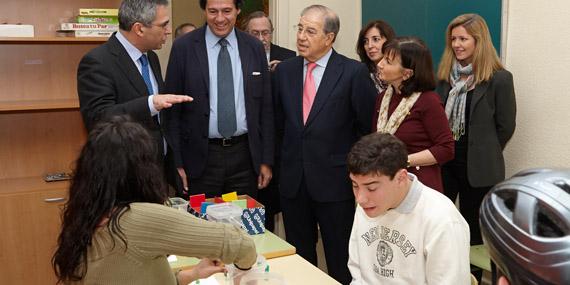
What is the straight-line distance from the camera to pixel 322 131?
302 centimetres

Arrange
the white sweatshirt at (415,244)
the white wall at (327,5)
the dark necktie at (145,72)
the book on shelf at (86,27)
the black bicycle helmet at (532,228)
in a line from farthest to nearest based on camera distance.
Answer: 1. the white wall at (327,5)
2. the book on shelf at (86,27)
3. the dark necktie at (145,72)
4. the white sweatshirt at (415,244)
5. the black bicycle helmet at (532,228)

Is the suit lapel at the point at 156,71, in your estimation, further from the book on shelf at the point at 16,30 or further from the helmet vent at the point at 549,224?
the helmet vent at the point at 549,224

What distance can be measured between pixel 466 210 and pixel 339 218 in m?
0.82

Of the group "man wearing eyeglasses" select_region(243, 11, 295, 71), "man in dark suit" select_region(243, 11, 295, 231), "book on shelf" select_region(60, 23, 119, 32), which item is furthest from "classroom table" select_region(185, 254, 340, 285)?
"book on shelf" select_region(60, 23, 119, 32)

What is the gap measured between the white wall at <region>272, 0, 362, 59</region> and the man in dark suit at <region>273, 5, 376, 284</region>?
1508mm

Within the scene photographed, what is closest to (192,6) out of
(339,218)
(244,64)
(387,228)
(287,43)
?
(287,43)

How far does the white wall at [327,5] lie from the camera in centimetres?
459

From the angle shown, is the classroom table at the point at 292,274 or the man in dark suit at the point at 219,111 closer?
the classroom table at the point at 292,274

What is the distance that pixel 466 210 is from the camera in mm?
3367

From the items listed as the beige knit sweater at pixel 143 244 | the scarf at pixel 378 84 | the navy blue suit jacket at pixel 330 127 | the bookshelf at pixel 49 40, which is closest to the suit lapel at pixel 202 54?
the navy blue suit jacket at pixel 330 127

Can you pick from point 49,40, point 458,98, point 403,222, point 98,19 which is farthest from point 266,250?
point 98,19

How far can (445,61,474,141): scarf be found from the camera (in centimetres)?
321

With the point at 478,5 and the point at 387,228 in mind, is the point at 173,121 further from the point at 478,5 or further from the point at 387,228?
the point at 478,5

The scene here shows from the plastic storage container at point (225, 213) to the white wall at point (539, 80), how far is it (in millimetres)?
1797
